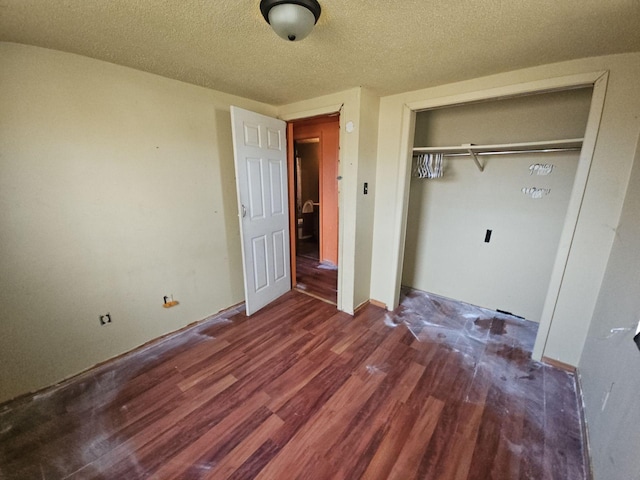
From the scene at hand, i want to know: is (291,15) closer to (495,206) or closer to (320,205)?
(495,206)

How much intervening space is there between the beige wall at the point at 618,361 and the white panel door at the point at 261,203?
253 centimetres

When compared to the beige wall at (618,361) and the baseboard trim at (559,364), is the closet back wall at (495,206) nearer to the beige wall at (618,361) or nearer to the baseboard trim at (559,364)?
the baseboard trim at (559,364)

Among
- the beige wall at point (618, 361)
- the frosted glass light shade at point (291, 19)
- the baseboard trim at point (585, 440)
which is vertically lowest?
the baseboard trim at point (585, 440)

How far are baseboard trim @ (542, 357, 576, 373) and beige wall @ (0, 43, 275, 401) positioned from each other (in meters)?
3.06

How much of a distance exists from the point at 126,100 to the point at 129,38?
0.55 m

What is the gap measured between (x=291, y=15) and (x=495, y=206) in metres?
2.52

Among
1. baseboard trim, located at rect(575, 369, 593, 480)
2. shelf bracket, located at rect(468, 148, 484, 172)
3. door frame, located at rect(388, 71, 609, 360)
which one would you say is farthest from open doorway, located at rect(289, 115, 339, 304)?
baseboard trim, located at rect(575, 369, 593, 480)

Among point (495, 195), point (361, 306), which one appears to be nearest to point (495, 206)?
point (495, 195)

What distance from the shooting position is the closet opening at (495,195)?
87.1 inches

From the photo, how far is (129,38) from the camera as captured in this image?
1.46 m

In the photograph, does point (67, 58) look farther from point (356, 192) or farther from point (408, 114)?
point (408, 114)

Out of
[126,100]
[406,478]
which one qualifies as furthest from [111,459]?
[126,100]

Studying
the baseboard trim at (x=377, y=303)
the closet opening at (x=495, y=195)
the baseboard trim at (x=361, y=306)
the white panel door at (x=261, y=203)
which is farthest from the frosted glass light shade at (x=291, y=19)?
the baseboard trim at (x=377, y=303)

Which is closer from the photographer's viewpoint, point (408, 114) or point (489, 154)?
point (408, 114)
